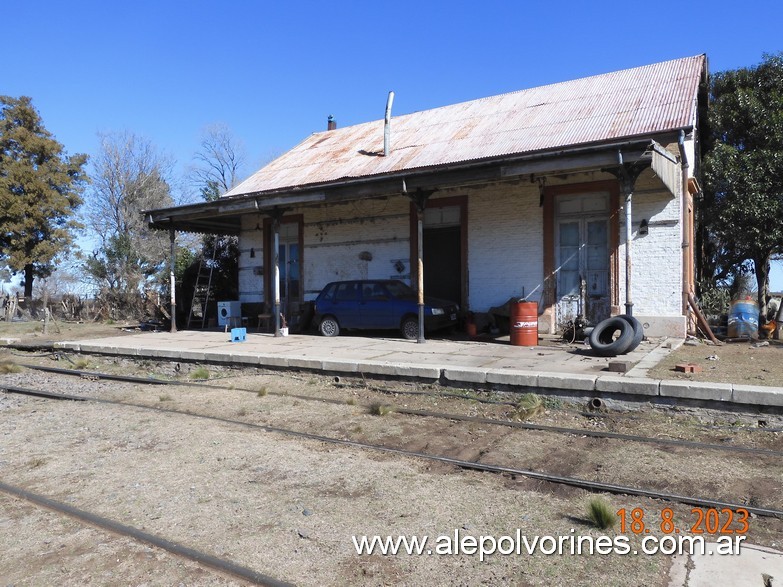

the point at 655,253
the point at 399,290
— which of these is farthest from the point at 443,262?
the point at 655,253

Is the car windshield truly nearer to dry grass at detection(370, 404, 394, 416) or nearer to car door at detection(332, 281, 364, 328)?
car door at detection(332, 281, 364, 328)

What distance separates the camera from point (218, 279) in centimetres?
2031

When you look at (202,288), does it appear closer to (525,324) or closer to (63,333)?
(63,333)

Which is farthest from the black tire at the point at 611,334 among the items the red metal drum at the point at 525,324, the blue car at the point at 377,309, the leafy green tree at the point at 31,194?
the leafy green tree at the point at 31,194

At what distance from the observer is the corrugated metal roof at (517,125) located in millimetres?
12977

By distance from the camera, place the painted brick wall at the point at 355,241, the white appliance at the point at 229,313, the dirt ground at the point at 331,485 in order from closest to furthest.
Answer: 1. the dirt ground at the point at 331,485
2. the painted brick wall at the point at 355,241
3. the white appliance at the point at 229,313

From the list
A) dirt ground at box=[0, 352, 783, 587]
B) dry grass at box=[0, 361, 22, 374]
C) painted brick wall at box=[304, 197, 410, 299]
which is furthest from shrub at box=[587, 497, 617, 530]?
dry grass at box=[0, 361, 22, 374]

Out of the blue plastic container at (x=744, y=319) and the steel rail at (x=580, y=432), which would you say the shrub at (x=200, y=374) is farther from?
the blue plastic container at (x=744, y=319)

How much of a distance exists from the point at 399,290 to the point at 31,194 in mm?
23758

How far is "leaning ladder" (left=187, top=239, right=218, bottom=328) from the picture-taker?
64.8 feet

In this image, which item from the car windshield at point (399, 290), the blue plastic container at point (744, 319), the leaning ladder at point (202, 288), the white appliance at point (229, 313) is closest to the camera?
the blue plastic container at point (744, 319)

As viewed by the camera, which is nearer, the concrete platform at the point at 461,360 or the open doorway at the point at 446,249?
the concrete platform at the point at 461,360

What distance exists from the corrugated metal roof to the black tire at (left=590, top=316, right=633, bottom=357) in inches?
160

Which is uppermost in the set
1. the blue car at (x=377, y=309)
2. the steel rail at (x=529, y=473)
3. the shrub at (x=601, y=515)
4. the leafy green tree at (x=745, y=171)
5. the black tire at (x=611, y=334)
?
the leafy green tree at (x=745, y=171)
